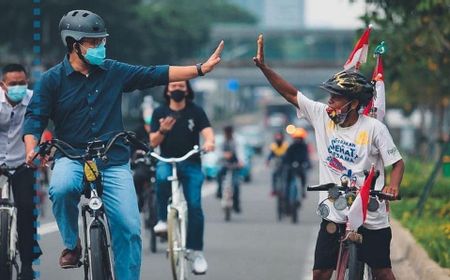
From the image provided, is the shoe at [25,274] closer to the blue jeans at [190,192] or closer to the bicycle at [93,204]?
the blue jeans at [190,192]

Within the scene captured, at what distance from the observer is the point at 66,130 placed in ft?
28.0

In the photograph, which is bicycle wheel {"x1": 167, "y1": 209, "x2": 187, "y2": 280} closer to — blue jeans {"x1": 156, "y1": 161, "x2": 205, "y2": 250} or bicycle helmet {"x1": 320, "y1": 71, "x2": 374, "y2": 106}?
blue jeans {"x1": 156, "y1": 161, "x2": 205, "y2": 250}

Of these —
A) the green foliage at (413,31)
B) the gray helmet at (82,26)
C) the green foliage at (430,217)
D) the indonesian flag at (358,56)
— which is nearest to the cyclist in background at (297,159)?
the green foliage at (430,217)

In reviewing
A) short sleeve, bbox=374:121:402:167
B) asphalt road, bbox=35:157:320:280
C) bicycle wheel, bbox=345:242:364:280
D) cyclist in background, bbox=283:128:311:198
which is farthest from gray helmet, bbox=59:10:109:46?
cyclist in background, bbox=283:128:311:198

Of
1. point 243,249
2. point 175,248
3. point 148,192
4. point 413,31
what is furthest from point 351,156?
point 413,31

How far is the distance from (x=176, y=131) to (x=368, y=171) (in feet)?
15.0

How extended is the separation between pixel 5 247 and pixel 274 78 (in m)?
2.50

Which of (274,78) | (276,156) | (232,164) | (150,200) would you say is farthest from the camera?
(276,156)

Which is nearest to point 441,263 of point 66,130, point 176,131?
point 176,131

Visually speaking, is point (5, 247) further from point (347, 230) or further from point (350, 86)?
point (350, 86)

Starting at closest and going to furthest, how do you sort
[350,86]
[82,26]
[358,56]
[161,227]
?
[350,86] < [82,26] < [358,56] < [161,227]

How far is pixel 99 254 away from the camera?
26.4 feet

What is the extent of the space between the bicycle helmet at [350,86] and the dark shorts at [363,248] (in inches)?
30.5

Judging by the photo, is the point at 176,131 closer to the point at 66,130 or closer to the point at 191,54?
the point at 66,130
